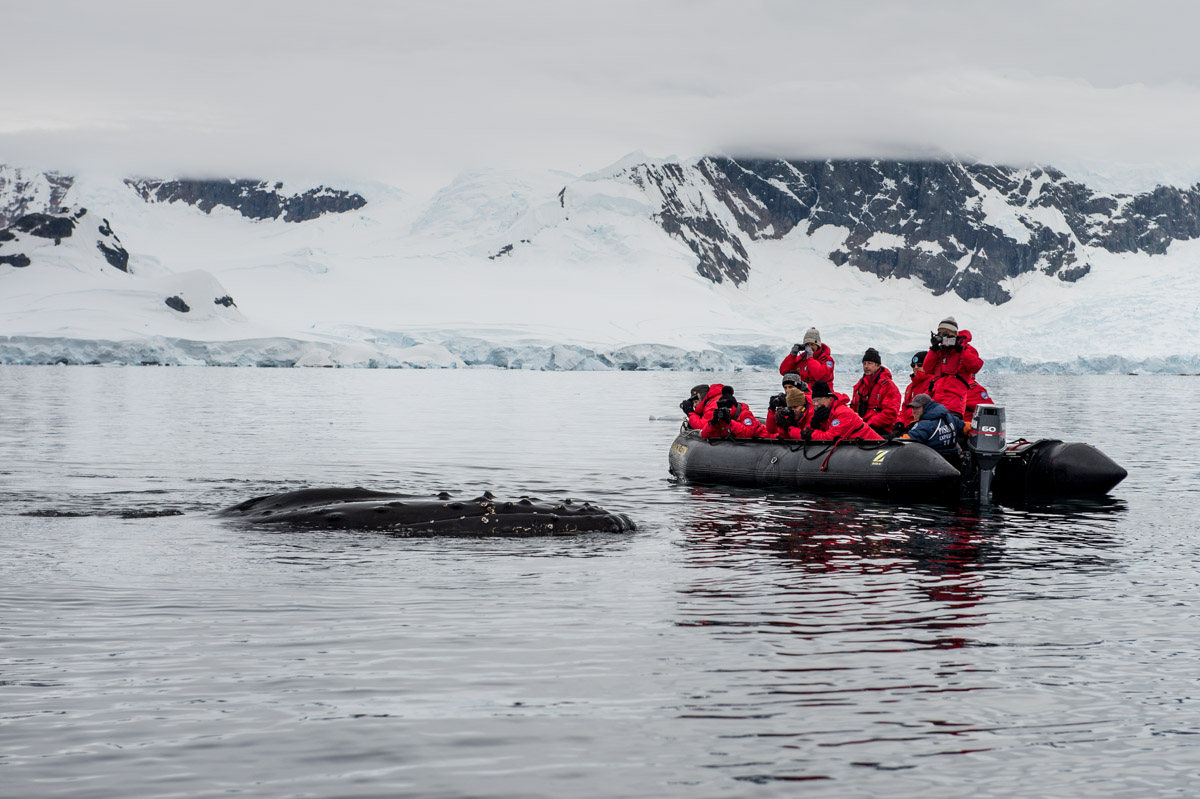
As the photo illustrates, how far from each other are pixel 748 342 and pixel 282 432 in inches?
4541

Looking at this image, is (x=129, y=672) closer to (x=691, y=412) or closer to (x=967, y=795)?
(x=967, y=795)

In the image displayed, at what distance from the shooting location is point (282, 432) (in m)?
31.5

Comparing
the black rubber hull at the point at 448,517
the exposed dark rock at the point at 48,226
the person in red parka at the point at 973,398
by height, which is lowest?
the black rubber hull at the point at 448,517

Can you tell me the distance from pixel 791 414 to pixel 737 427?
1147 millimetres

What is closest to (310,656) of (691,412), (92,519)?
(92,519)

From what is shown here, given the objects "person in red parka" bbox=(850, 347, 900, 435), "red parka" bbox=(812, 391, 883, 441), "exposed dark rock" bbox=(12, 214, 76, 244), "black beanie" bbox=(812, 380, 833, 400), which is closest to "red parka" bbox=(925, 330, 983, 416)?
"person in red parka" bbox=(850, 347, 900, 435)

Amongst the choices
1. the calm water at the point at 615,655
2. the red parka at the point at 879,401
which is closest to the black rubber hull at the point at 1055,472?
the calm water at the point at 615,655

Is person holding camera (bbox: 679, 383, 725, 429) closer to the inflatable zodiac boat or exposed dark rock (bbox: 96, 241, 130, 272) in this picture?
the inflatable zodiac boat

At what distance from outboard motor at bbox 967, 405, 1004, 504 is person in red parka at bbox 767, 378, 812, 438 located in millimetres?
2515

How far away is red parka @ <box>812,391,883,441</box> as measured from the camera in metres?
17.7

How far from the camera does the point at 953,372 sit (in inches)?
705

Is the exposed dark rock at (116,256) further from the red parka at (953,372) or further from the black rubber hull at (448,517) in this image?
the black rubber hull at (448,517)

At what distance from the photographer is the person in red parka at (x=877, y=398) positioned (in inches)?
714

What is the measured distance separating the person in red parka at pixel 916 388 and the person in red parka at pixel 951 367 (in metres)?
0.13
